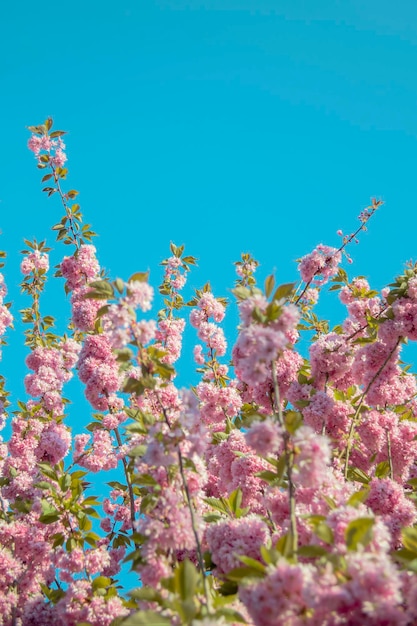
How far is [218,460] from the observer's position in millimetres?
5730

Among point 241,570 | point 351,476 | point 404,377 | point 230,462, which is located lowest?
point 241,570

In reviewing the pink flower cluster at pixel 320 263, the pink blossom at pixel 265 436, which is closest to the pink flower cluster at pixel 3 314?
the pink flower cluster at pixel 320 263

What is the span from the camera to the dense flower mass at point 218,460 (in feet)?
8.24

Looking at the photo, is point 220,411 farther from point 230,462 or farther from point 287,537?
point 287,537

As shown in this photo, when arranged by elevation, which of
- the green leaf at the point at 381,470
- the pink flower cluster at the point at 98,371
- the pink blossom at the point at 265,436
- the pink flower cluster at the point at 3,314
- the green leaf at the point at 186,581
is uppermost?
the pink flower cluster at the point at 3,314

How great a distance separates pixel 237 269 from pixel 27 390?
377 cm

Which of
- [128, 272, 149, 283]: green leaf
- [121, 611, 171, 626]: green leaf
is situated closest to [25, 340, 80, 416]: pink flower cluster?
[128, 272, 149, 283]: green leaf

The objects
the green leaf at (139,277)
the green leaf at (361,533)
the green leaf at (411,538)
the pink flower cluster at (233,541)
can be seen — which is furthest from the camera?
the pink flower cluster at (233,541)

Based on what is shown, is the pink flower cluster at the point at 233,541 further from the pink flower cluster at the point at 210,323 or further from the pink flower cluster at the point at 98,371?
the pink flower cluster at the point at 210,323

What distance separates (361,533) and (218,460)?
11.2ft

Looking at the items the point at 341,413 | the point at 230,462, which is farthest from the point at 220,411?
the point at 341,413

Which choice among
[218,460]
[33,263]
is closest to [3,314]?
[33,263]

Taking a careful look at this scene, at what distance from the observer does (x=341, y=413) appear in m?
5.22

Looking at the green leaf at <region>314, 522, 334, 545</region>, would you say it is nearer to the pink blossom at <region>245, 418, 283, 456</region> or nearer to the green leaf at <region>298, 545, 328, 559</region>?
the green leaf at <region>298, 545, 328, 559</region>
